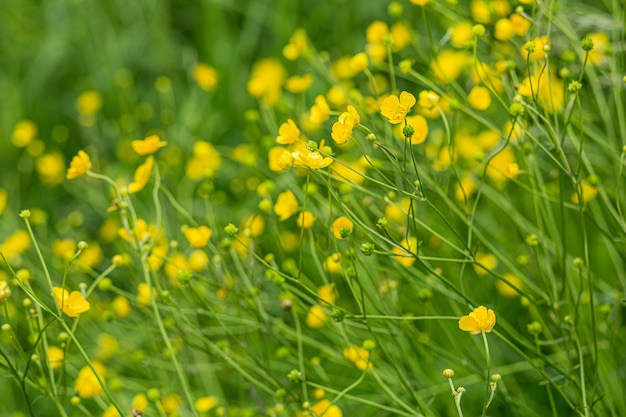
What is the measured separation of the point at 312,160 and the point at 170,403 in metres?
0.61

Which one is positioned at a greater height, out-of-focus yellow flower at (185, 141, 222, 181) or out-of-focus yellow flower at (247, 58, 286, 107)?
out-of-focus yellow flower at (185, 141, 222, 181)

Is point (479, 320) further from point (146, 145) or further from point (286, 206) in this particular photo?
point (146, 145)

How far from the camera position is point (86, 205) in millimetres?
2457

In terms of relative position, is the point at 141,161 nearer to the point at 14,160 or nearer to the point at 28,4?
the point at 14,160

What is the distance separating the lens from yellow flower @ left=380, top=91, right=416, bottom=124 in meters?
1.03

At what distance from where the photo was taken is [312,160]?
105 centimetres

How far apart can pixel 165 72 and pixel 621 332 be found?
5.61 ft

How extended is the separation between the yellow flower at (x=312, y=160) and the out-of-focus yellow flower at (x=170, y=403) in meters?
0.54

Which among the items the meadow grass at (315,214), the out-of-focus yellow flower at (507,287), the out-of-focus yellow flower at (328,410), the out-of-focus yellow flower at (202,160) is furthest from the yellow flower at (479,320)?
the out-of-focus yellow flower at (202,160)

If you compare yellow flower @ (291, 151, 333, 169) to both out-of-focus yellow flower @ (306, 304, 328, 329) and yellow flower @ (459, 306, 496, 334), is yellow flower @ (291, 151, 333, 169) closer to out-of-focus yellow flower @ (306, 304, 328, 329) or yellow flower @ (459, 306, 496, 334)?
yellow flower @ (459, 306, 496, 334)

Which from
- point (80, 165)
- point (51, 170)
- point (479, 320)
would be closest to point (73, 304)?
point (80, 165)

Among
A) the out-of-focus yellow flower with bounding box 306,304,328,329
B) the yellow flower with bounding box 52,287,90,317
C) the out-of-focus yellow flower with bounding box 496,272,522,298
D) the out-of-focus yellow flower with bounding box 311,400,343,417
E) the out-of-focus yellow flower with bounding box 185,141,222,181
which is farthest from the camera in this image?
the out-of-focus yellow flower with bounding box 185,141,222,181

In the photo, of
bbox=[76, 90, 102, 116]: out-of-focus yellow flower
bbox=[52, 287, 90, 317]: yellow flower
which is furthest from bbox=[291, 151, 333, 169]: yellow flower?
bbox=[76, 90, 102, 116]: out-of-focus yellow flower

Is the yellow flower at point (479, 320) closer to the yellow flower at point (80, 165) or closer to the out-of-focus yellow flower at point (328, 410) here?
the out-of-focus yellow flower at point (328, 410)
